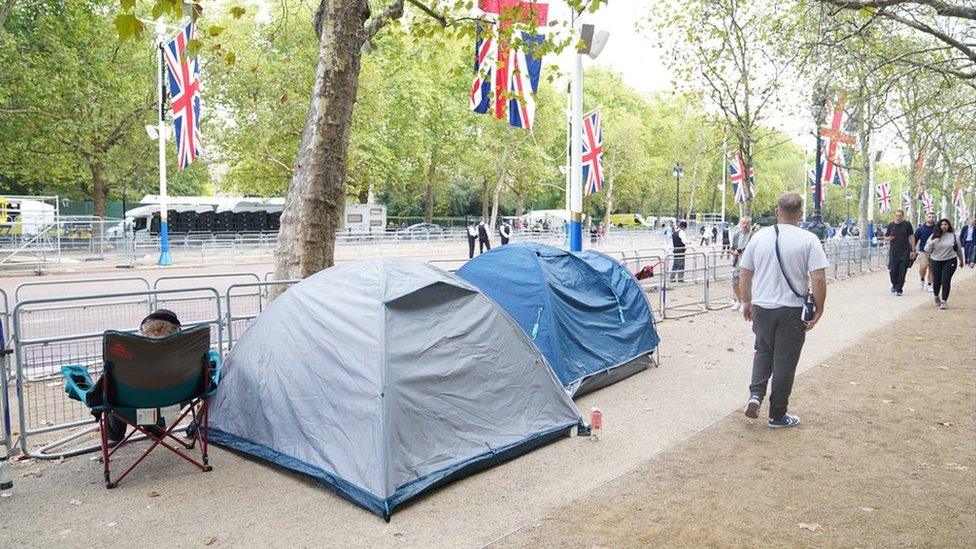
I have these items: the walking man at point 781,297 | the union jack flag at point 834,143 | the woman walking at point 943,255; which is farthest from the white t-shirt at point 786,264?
the union jack flag at point 834,143

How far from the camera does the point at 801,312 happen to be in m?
6.44

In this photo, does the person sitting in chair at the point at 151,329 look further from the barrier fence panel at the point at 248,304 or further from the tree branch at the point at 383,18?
the tree branch at the point at 383,18

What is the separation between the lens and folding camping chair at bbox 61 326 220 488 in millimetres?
5148

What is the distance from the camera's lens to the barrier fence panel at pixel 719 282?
1570cm

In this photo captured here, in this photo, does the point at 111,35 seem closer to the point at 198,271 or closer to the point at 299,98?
the point at 299,98

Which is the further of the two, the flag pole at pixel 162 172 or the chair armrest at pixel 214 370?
the flag pole at pixel 162 172

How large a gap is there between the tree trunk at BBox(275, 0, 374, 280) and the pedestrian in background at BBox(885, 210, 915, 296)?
41.6 ft

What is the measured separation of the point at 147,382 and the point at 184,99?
58.3 feet

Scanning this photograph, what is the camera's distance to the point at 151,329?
5945 millimetres

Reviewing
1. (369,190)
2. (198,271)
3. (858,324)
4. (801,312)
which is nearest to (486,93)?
(858,324)

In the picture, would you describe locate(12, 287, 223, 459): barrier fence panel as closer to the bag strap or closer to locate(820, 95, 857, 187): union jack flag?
the bag strap

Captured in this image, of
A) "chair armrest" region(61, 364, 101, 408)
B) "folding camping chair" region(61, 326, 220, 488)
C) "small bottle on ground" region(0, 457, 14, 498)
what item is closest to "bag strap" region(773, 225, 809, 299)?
"folding camping chair" region(61, 326, 220, 488)

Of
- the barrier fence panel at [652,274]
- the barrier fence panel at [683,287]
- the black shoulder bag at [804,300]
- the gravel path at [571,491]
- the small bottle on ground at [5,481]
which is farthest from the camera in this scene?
the barrier fence panel at [683,287]

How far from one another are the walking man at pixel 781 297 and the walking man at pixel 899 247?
36.2ft
